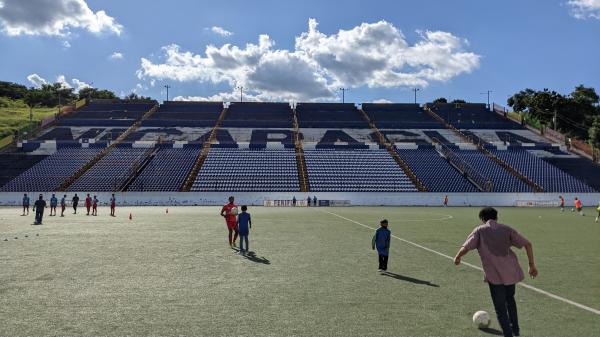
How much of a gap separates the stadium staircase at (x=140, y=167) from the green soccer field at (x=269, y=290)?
138ft

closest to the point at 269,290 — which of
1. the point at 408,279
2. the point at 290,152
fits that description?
the point at 408,279

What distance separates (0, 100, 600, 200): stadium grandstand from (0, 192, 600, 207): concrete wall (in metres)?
3.43

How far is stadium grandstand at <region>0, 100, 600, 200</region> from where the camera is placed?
2404 inches

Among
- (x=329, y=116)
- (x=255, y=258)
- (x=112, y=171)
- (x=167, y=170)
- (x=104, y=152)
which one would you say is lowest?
(x=255, y=258)

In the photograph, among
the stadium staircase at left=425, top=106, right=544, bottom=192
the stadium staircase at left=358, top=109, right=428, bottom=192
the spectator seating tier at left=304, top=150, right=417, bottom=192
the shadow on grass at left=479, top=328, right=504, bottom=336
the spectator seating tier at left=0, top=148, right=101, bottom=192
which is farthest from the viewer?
the stadium staircase at left=425, top=106, right=544, bottom=192

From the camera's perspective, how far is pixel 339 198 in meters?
55.5

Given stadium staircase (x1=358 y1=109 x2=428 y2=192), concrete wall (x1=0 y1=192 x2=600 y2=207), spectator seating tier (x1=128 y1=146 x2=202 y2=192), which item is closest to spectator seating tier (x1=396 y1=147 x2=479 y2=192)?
stadium staircase (x1=358 y1=109 x2=428 y2=192)

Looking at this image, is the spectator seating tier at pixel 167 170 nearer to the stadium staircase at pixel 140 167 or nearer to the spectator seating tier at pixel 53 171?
the stadium staircase at pixel 140 167

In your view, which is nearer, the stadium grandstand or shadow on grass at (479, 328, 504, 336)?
shadow on grass at (479, 328, 504, 336)

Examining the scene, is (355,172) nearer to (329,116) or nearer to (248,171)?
(248,171)

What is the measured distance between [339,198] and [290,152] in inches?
726

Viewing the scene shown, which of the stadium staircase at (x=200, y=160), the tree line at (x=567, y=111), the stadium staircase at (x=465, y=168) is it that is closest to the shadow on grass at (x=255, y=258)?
the stadium staircase at (x=200, y=160)

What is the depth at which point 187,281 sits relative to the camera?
11531 mm

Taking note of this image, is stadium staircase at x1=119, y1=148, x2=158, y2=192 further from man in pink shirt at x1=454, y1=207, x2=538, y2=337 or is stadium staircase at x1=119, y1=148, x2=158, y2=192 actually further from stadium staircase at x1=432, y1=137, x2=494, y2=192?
man in pink shirt at x1=454, y1=207, x2=538, y2=337
